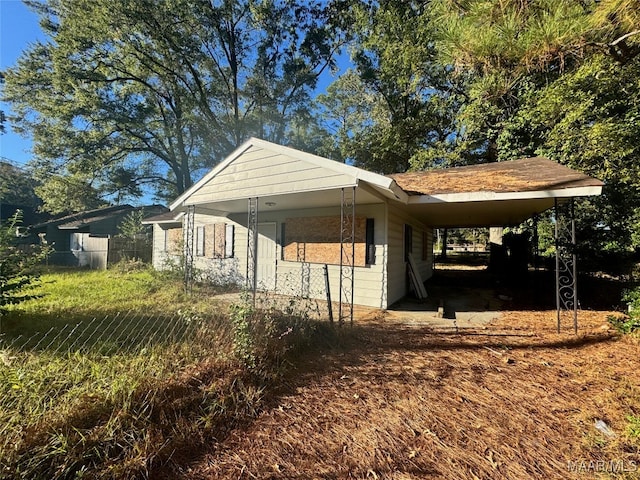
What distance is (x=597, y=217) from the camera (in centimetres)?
962

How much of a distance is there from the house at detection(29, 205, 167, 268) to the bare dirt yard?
49.2 feet

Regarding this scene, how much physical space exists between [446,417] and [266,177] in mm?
4949

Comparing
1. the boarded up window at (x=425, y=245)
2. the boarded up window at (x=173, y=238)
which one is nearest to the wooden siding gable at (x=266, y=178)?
the boarded up window at (x=173, y=238)

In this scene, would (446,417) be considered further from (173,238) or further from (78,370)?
(173,238)

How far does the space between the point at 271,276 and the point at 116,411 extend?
6806 millimetres

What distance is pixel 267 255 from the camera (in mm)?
8875

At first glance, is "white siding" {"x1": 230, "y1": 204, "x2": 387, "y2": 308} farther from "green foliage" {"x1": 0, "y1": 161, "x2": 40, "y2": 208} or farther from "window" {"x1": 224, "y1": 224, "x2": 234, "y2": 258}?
"green foliage" {"x1": 0, "y1": 161, "x2": 40, "y2": 208}

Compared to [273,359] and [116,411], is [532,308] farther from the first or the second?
[116,411]

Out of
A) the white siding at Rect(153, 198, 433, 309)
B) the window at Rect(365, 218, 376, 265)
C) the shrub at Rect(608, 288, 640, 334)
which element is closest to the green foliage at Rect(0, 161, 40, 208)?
the white siding at Rect(153, 198, 433, 309)

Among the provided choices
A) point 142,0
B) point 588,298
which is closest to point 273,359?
point 588,298

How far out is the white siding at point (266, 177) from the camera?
5105 millimetres

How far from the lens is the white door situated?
8750mm

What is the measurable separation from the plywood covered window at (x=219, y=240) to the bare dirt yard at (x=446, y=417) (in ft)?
22.4

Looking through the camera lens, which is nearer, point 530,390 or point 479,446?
point 479,446
